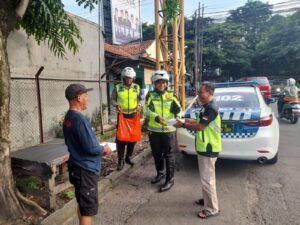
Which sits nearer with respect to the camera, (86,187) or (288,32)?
(86,187)

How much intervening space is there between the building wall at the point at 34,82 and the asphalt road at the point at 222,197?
2.56m

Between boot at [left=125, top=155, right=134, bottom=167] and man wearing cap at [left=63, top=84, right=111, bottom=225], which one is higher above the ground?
man wearing cap at [left=63, top=84, right=111, bottom=225]

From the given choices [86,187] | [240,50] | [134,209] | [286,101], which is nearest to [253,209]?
[134,209]


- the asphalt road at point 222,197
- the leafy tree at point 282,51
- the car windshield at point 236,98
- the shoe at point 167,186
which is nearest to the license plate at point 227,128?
the car windshield at point 236,98

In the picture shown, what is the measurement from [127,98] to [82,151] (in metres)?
2.16

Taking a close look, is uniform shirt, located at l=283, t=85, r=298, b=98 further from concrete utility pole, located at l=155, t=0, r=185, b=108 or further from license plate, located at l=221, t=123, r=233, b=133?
license plate, located at l=221, t=123, r=233, b=133

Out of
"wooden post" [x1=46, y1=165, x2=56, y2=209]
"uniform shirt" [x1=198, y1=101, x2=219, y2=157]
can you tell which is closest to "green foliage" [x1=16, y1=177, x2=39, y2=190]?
"wooden post" [x1=46, y1=165, x2=56, y2=209]

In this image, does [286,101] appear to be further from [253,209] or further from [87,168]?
[87,168]

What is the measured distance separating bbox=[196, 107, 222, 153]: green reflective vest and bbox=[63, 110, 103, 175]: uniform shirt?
4.08 ft

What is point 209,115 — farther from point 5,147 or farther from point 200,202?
point 5,147

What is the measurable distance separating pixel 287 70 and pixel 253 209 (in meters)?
33.9

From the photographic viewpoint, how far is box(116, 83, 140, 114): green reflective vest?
4488 mm

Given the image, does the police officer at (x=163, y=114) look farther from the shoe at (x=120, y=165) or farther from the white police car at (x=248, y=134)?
the shoe at (x=120, y=165)

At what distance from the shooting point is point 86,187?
8.10ft
